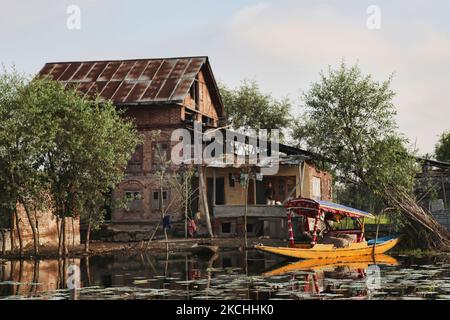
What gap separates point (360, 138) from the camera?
34844mm

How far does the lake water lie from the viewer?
16.9 metres

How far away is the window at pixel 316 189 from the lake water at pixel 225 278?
13.3 meters

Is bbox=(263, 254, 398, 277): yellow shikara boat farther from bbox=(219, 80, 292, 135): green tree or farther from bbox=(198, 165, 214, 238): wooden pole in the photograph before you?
bbox=(219, 80, 292, 135): green tree

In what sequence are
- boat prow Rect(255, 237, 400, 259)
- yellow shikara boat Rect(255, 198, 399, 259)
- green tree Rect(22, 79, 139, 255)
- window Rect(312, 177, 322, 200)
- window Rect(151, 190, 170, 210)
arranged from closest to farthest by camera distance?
boat prow Rect(255, 237, 400, 259), yellow shikara boat Rect(255, 198, 399, 259), green tree Rect(22, 79, 139, 255), window Rect(151, 190, 170, 210), window Rect(312, 177, 322, 200)

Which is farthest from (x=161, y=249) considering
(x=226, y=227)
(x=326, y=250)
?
(x=326, y=250)

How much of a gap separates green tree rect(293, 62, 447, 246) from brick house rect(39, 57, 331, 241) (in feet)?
10.0

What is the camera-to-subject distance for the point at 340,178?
35844 millimetres

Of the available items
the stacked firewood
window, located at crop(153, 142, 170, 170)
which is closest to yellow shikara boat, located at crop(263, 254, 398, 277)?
the stacked firewood

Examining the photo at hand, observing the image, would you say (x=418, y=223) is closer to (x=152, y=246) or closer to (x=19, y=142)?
(x=152, y=246)

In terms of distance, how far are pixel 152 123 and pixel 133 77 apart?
4166 millimetres

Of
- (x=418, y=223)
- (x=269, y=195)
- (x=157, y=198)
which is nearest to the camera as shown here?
(x=418, y=223)

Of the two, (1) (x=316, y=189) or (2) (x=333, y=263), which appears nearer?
(2) (x=333, y=263)

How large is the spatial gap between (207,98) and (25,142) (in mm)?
19762

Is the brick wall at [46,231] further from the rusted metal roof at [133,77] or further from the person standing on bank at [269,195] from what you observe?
the person standing on bank at [269,195]
